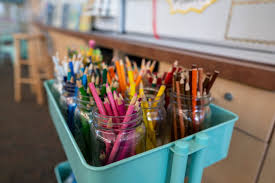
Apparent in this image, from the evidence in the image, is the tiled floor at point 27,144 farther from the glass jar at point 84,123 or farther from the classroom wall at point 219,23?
the classroom wall at point 219,23

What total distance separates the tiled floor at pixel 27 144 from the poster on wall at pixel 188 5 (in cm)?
108

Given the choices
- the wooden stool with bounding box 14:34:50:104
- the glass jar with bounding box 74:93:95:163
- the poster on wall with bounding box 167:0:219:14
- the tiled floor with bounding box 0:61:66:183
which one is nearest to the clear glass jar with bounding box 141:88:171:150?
the glass jar with bounding box 74:93:95:163

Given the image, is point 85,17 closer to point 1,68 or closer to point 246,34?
point 246,34

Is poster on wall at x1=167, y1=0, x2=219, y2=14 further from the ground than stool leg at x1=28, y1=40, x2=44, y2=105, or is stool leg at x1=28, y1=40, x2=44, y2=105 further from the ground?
poster on wall at x1=167, y1=0, x2=219, y2=14

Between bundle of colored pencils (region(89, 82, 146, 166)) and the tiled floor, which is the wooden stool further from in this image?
bundle of colored pencils (region(89, 82, 146, 166))

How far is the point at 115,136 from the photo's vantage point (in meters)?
0.32

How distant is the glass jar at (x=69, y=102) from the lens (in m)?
0.43

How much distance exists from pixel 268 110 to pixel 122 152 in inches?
14.2

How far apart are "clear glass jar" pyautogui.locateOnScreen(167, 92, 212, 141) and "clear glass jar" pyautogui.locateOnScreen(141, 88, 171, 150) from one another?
2cm

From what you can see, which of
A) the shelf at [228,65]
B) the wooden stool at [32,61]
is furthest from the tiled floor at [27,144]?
the shelf at [228,65]

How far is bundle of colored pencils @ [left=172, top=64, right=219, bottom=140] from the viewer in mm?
380

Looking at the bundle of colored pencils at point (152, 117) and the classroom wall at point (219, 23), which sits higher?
A: the classroom wall at point (219, 23)

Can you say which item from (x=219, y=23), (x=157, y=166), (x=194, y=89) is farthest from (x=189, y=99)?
(x=219, y=23)

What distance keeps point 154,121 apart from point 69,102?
0.21 metres
